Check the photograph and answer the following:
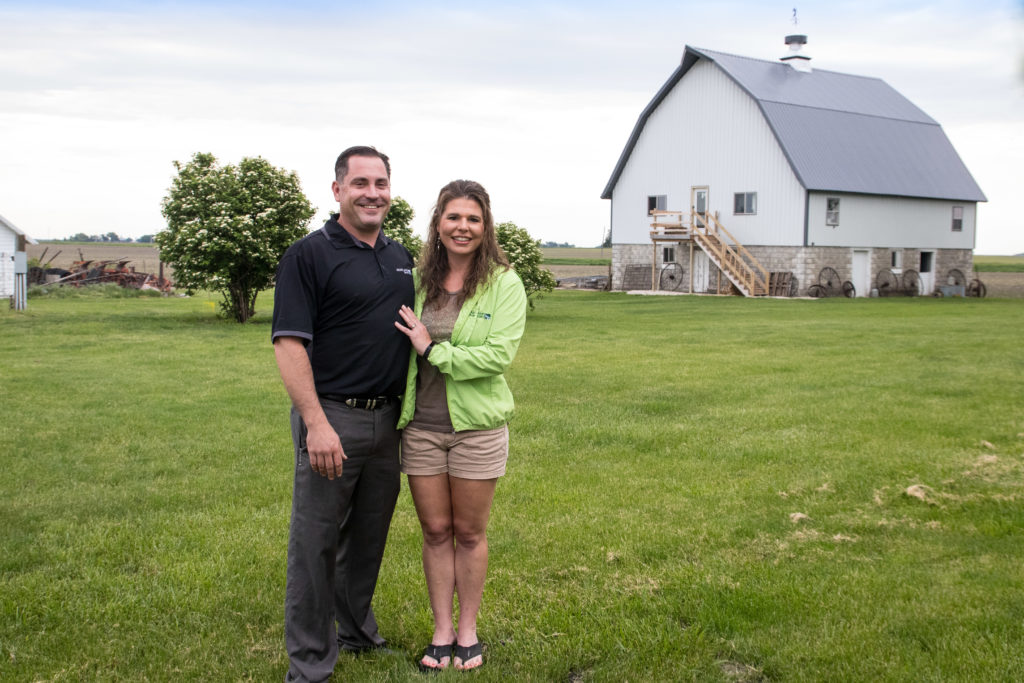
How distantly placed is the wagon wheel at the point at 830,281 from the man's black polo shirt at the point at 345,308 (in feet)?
116

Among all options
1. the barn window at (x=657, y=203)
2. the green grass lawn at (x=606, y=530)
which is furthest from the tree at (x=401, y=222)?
the barn window at (x=657, y=203)

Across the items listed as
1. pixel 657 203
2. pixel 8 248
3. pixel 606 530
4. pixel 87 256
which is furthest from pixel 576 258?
pixel 606 530

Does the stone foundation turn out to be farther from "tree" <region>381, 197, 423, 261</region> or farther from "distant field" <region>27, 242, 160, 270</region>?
"distant field" <region>27, 242, 160, 270</region>

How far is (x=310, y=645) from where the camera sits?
156 inches

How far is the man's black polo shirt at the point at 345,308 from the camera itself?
12.3 feet

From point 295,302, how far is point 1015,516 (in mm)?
5370

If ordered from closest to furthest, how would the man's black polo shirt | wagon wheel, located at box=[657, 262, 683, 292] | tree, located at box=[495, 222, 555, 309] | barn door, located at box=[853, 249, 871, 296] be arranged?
1. the man's black polo shirt
2. tree, located at box=[495, 222, 555, 309]
3. barn door, located at box=[853, 249, 871, 296]
4. wagon wheel, located at box=[657, 262, 683, 292]

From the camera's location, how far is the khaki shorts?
4062 millimetres

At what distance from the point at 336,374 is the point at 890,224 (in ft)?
129

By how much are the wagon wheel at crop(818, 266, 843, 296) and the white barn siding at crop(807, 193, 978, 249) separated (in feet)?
3.35

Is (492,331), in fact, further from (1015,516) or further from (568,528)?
(1015,516)

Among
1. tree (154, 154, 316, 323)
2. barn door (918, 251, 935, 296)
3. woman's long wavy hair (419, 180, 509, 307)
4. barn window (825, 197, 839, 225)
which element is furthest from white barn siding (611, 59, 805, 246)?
woman's long wavy hair (419, 180, 509, 307)

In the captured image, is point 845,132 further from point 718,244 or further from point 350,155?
point 350,155

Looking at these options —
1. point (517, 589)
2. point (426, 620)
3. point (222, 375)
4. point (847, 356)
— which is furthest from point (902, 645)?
point (847, 356)
